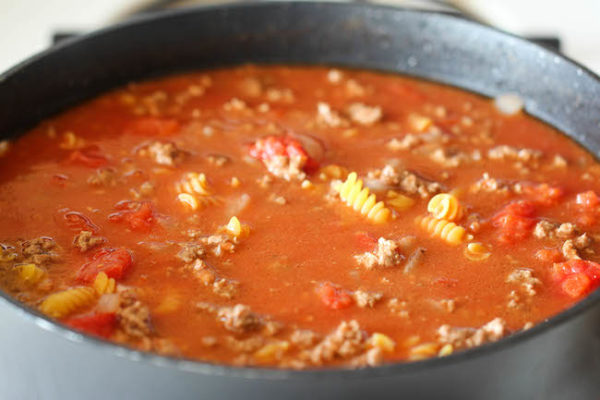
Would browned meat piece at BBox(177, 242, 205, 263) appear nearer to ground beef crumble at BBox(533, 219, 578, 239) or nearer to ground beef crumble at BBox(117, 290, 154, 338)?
ground beef crumble at BBox(117, 290, 154, 338)

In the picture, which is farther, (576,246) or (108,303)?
(576,246)

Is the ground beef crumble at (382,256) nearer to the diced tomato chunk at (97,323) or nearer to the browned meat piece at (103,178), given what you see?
the diced tomato chunk at (97,323)

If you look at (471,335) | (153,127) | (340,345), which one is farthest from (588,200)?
(153,127)

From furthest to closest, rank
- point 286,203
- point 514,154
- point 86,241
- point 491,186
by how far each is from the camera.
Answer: point 514,154
point 491,186
point 286,203
point 86,241

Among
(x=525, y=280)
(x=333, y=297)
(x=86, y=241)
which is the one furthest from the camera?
(x=86, y=241)

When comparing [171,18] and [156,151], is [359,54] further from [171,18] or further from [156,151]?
[156,151]

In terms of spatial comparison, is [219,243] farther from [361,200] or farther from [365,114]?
[365,114]

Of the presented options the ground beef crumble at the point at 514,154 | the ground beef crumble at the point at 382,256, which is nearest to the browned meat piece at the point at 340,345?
the ground beef crumble at the point at 382,256

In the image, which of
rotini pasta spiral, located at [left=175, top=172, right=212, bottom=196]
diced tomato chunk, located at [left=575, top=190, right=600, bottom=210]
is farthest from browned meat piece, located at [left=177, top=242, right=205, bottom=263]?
diced tomato chunk, located at [left=575, top=190, right=600, bottom=210]
